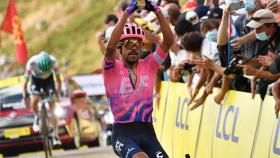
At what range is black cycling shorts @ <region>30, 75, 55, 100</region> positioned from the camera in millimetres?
21078

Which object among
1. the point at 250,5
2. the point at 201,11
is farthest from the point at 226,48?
the point at 201,11

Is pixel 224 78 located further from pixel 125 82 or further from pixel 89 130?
pixel 89 130

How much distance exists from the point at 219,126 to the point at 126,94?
279cm

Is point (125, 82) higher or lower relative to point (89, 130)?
higher

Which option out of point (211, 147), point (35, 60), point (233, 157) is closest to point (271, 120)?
point (233, 157)

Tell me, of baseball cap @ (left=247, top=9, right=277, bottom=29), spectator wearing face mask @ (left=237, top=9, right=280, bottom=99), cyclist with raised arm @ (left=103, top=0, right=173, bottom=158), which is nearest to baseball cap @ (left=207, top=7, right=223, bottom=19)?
spectator wearing face mask @ (left=237, top=9, right=280, bottom=99)

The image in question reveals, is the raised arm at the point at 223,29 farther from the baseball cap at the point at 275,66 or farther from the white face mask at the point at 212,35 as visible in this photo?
the baseball cap at the point at 275,66

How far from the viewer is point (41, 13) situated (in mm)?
65250

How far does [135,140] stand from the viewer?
9992 millimetres

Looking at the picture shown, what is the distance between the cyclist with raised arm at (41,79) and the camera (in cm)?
2052

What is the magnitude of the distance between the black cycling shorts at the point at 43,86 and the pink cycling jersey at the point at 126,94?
10954 millimetres

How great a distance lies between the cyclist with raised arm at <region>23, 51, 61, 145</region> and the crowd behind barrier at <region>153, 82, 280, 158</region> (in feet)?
14.9

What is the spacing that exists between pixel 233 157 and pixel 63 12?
51579 mm

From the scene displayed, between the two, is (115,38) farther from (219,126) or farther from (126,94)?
(219,126)
